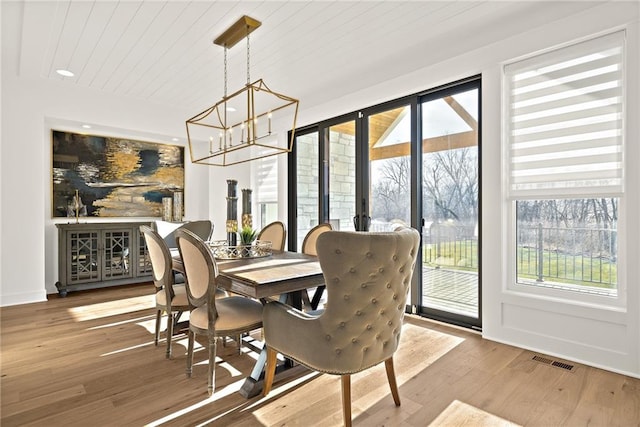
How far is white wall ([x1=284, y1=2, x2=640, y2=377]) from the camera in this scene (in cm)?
232

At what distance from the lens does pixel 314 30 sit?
2896 mm

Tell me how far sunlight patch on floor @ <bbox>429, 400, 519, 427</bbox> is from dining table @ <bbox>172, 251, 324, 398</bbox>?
0.97m

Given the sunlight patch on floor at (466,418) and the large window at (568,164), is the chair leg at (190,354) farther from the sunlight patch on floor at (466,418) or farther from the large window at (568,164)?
the large window at (568,164)

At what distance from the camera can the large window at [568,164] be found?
2.47 m

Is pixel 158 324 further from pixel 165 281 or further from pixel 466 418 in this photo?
pixel 466 418

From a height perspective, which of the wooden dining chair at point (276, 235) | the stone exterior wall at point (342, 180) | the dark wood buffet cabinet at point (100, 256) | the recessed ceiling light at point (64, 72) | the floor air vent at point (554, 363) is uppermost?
the recessed ceiling light at point (64, 72)

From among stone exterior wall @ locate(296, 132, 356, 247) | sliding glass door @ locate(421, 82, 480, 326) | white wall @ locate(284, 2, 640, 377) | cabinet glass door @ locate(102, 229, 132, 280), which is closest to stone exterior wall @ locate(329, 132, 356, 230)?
stone exterior wall @ locate(296, 132, 356, 247)

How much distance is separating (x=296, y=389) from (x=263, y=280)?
2.59 feet

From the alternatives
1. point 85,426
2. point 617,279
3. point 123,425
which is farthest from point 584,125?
point 85,426

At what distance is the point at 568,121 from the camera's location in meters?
2.63

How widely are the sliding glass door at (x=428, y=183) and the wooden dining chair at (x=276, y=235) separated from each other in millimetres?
1065

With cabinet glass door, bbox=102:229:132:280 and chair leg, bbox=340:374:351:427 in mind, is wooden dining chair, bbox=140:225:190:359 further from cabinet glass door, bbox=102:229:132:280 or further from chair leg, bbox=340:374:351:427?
cabinet glass door, bbox=102:229:132:280

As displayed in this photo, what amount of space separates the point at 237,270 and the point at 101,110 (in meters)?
3.88

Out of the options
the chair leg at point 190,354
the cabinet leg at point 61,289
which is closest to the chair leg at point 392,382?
the chair leg at point 190,354
